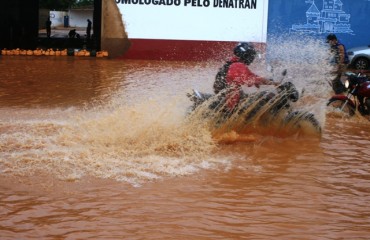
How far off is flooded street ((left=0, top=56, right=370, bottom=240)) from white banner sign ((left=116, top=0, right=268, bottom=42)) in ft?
35.6

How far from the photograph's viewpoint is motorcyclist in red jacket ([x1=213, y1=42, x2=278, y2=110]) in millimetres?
8867

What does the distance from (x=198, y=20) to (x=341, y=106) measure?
12.0 meters

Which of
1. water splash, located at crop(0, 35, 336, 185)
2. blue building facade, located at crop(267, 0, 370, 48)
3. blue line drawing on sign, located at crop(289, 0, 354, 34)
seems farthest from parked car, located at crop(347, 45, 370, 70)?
water splash, located at crop(0, 35, 336, 185)

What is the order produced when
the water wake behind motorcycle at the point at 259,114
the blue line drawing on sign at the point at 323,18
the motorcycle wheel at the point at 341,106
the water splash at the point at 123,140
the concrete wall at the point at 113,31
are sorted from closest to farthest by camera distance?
1. the water splash at the point at 123,140
2. the water wake behind motorcycle at the point at 259,114
3. the motorcycle wheel at the point at 341,106
4. the concrete wall at the point at 113,31
5. the blue line drawing on sign at the point at 323,18

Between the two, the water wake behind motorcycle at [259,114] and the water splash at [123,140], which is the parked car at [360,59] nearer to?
the water splash at [123,140]

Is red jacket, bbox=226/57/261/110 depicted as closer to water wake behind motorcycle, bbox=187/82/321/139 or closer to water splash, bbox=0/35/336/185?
water wake behind motorcycle, bbox=187/82/321/139

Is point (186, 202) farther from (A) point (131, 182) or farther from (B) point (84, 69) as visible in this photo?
(B) point (84, 69)

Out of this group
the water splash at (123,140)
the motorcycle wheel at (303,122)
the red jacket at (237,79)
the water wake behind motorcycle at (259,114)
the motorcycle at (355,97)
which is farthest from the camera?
the motorcycle at (355,97)

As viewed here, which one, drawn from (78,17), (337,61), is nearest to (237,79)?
(337,61)

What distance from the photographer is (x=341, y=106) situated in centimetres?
1188

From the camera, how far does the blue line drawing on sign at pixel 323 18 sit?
908 inches

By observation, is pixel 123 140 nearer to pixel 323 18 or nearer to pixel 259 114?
pixel 259 114

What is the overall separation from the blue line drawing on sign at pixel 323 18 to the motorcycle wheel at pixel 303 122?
46.8 ft

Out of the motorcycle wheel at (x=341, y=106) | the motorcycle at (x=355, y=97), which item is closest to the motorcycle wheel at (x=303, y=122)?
the motorcycle at (x=355, y=97)
